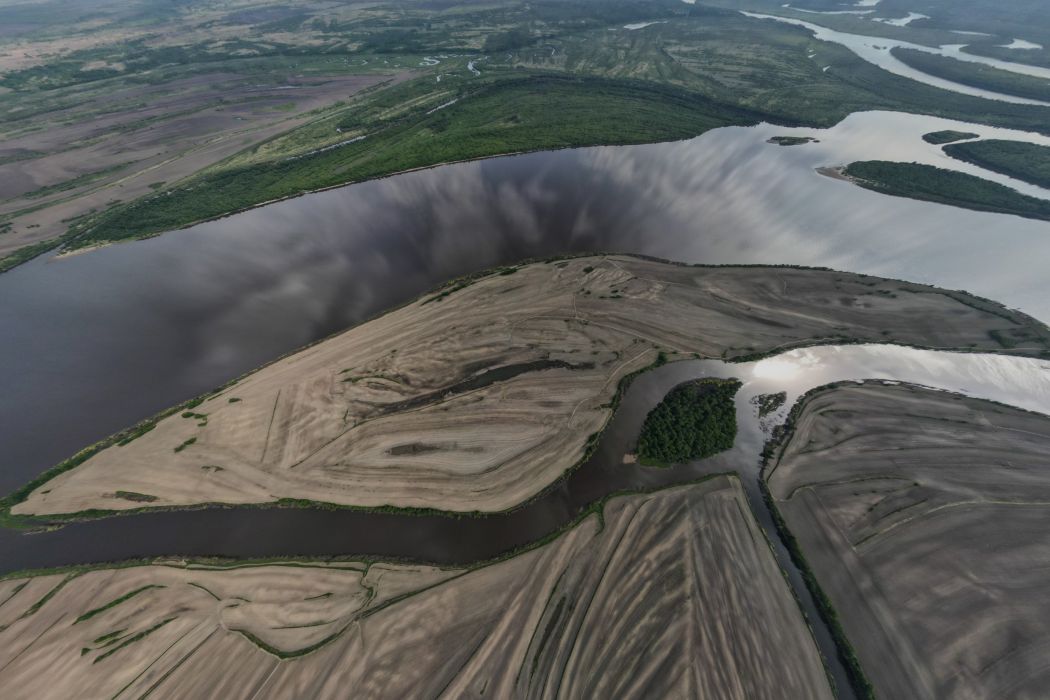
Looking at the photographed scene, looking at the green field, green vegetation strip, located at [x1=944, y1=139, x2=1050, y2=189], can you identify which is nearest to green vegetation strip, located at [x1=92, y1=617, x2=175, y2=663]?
the green field

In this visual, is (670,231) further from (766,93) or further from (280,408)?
(766,93)

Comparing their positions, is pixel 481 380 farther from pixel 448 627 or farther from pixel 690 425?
pixel 448 627

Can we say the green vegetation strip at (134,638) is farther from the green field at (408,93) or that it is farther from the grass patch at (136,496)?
the green field at (408,93)

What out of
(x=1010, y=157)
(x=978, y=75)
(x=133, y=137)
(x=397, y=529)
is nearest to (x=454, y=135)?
(x=133, y=137)

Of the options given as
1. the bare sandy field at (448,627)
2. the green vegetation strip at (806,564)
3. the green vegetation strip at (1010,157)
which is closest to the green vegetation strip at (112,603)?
the bare sandy field at (448,627)

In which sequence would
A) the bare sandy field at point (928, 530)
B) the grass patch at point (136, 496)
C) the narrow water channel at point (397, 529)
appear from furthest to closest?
the grass patch at point (136, 496)
the narrow water channel at point (397, 529)
the bare sandy field at point (928, 530)

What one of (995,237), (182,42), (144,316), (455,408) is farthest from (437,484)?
(182,42)

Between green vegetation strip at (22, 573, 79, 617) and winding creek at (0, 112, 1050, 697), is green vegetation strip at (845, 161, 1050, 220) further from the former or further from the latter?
green vegetation strip at (22, 573, 79, 617)
